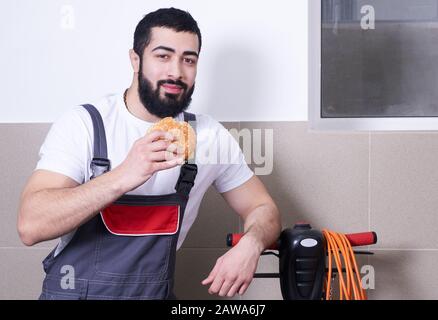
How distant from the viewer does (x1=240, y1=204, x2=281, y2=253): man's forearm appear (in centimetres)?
133

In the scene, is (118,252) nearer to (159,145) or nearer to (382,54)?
(159,145)

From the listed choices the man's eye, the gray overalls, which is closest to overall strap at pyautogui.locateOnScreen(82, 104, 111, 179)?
the gray overalls

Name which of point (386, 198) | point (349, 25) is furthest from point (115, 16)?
point (386, 198)

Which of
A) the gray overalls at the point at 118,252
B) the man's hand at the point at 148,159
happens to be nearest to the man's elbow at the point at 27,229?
the gray overalls at the point at 118,252

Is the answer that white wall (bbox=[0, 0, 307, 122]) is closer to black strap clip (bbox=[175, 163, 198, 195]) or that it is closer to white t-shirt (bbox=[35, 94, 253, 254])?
white t-shirt (bbox=[35, 94, 253, 254])

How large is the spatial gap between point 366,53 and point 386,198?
16.8 inches

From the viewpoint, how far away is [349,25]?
1.86 m

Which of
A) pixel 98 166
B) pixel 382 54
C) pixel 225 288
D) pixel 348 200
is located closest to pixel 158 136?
pixel 98 166

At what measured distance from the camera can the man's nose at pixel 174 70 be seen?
148 centimetres

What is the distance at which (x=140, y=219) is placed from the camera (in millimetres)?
1396

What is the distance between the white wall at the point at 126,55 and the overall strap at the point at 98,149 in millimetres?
388

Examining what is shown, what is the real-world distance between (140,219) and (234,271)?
10.5 inches

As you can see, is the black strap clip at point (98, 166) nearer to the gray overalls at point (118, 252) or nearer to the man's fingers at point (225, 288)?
the gray overalls at point (118, 252)

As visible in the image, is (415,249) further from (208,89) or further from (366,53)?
(208,89)
